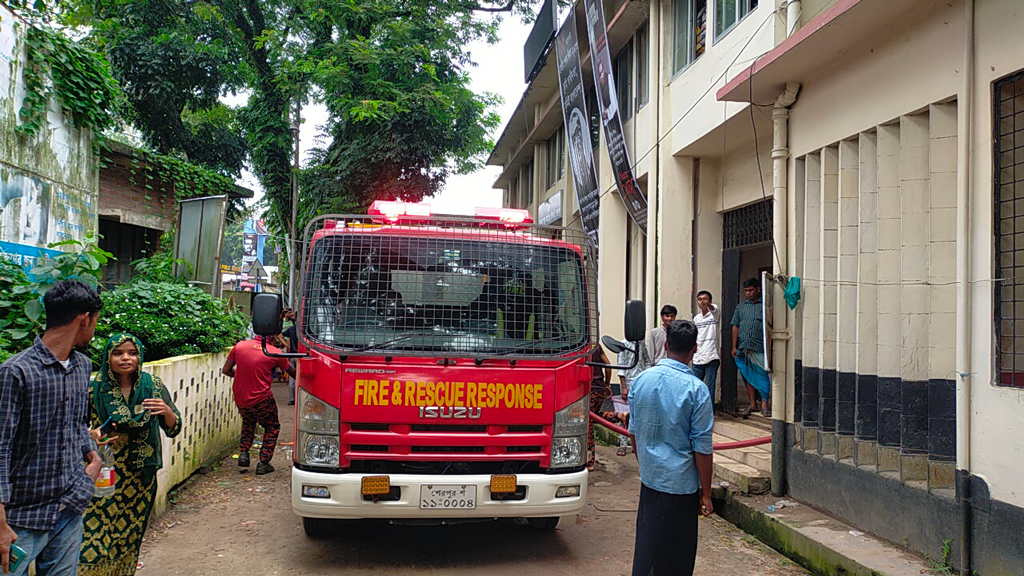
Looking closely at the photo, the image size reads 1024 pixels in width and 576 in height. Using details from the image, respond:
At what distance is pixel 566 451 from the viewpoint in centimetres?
512

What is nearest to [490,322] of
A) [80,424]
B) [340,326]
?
[340,326]

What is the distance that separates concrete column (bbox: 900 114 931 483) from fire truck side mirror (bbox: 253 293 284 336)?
178 inches

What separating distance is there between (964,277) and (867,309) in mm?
1137

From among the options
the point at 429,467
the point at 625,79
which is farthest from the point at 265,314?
the point at 625,79

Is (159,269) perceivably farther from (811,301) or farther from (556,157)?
(556,157)

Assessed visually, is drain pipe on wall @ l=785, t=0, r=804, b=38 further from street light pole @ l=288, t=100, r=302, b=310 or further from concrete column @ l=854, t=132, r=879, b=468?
street light pole @ l=288, t=100, r=302, b=310

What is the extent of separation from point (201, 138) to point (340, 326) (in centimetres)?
1701

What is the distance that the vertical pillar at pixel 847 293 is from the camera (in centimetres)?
593

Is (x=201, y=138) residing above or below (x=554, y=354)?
above

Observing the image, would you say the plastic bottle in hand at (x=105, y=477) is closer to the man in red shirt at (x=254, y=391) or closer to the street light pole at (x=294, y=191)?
the man in red shirt at (x=254, y=391)

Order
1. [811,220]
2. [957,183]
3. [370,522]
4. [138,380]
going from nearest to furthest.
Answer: [138,380] < [957,183] < [370,522] < [811,220]

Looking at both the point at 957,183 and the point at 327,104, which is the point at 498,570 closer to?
the point at 957,183

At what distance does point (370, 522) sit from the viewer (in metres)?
6.11

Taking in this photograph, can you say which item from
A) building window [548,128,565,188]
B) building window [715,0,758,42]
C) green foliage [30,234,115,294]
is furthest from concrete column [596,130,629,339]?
green foliage [30,234,115,294]
